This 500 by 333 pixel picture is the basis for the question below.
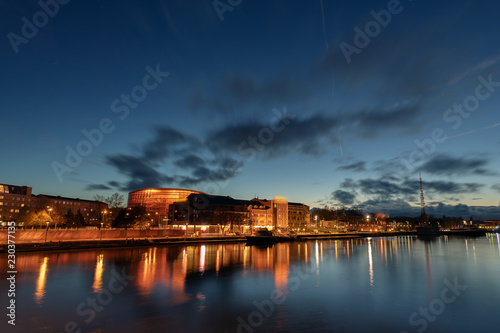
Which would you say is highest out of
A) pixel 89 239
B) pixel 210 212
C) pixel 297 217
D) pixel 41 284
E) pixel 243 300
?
pixel 210 212

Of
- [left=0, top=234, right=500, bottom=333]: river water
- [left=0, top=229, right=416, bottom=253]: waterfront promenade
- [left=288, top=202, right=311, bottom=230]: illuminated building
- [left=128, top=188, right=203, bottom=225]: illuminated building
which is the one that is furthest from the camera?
[left=128, top=188, right=203, bottom=225]: illuminated building

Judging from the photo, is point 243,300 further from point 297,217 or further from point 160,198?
point 160,198

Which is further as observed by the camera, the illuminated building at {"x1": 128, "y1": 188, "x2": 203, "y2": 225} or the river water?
the illuminated building at {"x1": 128, "y1": 188, "x2": 203, "y2": 225}


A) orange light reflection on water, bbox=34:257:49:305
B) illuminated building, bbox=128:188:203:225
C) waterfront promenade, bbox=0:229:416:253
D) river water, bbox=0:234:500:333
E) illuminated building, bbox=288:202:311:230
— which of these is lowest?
river water, bbox=0:234:500:333

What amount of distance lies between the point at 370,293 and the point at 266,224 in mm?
112859

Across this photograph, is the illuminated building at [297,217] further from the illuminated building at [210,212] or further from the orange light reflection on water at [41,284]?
the orange light reflection on water at [41,284]

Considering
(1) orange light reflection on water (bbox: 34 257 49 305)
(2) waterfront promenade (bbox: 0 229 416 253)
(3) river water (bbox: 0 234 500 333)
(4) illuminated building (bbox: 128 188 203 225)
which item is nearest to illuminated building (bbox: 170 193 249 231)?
(2) waterfront promenade (bbox: 0 229 416 253)

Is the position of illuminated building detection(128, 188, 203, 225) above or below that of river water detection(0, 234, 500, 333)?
above

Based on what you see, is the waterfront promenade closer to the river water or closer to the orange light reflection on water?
Result: the river water

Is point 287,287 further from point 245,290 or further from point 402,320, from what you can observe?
point 402,320

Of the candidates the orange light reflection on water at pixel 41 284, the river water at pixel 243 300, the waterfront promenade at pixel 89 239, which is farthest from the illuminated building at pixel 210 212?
the orange light reflection on water at pixel 41 284

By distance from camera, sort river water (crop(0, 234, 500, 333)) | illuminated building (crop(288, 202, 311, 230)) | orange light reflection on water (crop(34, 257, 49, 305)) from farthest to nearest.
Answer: illuminated building (crop(288, 202, 311, 230)) < orange light reflection on water (crop(34, 257, 49, 305)) < river water (crop(0, 234, 500, 333))

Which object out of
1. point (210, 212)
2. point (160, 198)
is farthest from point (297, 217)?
point (160, 198)

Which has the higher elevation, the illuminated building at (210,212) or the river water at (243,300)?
the illuminated building at (210,212)
